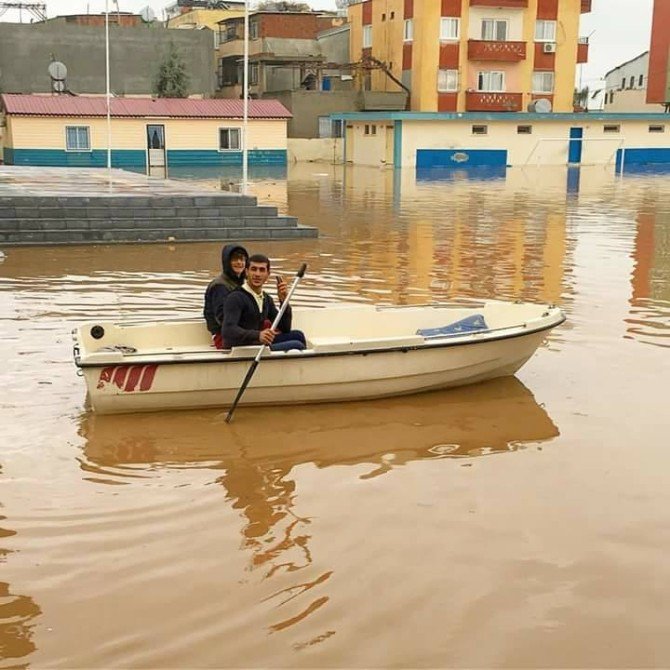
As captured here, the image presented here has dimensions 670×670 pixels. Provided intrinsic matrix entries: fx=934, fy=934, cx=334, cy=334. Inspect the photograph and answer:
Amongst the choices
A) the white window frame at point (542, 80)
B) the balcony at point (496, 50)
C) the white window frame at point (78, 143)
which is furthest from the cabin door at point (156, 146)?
the white window frame at point (542, 80)

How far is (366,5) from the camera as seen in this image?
168 ft

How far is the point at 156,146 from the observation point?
4228cm

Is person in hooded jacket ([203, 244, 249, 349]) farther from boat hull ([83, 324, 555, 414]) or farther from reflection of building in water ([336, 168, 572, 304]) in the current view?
reflection of building in water ([336, 168, 572, 304])

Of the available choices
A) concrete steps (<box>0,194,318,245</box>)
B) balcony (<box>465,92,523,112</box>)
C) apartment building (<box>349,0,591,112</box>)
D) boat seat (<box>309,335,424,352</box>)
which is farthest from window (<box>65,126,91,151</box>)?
boat seat (<box>309,335,424,352</box>)

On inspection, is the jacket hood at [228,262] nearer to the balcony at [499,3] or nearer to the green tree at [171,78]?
the green tree at [171,78]

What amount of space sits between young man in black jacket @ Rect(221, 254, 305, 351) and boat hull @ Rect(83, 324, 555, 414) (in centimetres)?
21

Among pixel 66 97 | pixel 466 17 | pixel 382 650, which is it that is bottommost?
pixel 382 650

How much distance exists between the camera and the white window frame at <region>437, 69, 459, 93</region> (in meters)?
47.1

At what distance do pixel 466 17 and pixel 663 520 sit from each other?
147ft

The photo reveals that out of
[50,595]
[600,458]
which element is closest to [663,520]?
[600,458]

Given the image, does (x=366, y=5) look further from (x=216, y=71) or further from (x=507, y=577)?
(x=507, y=577)

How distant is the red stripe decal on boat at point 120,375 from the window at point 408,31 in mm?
43401

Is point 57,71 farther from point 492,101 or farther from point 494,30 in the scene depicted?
point 494,30

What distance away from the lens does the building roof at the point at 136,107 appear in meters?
40.4
